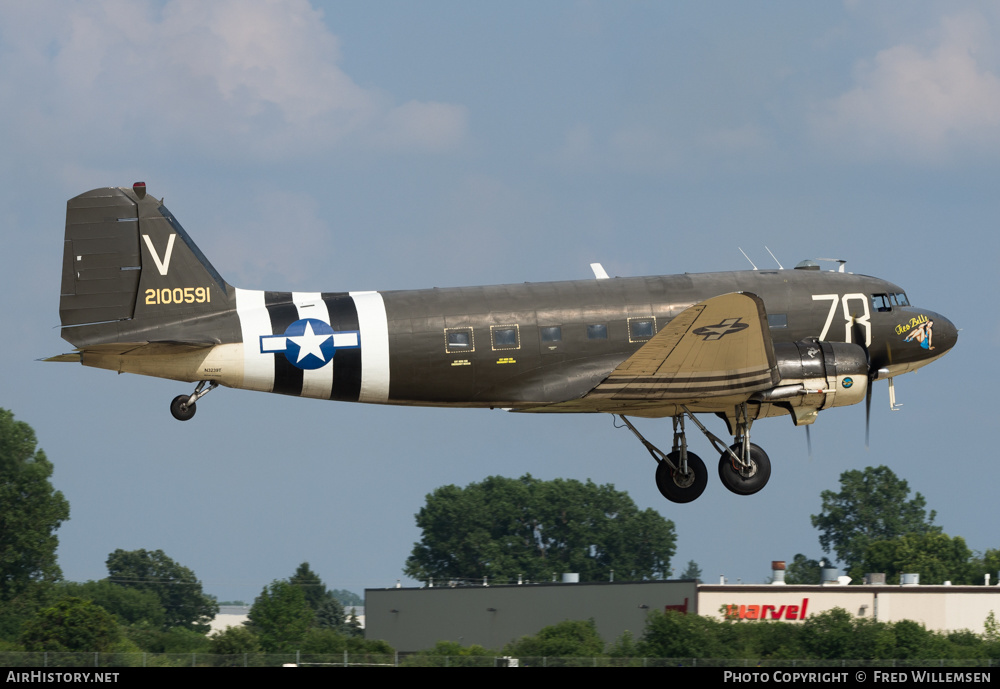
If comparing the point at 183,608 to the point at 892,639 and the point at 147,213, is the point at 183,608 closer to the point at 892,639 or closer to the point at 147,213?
the point at 892,639

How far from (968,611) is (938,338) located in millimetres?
30191

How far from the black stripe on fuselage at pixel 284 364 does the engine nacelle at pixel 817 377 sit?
8862 millimetres

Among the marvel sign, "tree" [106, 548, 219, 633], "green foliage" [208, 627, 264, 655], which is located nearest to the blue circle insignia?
the marvel sign

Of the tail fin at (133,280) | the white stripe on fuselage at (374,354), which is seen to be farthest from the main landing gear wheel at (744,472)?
the tail fin at (133,280)

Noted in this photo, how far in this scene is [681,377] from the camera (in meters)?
23.1

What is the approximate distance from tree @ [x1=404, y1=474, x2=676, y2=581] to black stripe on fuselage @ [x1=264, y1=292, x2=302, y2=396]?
84.9m

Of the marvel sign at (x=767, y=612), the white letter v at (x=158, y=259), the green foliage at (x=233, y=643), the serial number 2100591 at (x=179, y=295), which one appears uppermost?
the white letter v at (x=158, y=259)

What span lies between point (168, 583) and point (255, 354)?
107806 mm

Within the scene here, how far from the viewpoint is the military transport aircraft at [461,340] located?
2253 cm

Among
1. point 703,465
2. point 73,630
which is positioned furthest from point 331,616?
point 703,465

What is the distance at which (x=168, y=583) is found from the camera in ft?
406

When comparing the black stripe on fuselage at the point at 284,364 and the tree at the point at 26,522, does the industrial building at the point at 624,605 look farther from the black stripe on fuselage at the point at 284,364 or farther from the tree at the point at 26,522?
the black stripe on fuselage at the point at 284,364

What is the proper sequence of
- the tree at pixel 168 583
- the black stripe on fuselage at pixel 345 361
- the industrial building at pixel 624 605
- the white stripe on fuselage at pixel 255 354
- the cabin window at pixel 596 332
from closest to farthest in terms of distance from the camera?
the white stripe on fuselage at pixel 255 354 < the black stripe on fuselage at pixel 345 361 < the cabin window at pixel 596 332 < the industrial building at pixel 624 605 < the tree at pixel 168 583

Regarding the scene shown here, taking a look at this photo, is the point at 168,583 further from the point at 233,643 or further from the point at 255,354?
the point at 255,354
